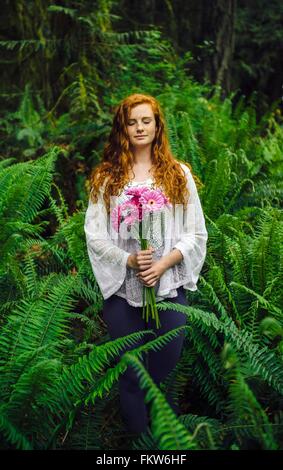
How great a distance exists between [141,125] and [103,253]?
1.82ft

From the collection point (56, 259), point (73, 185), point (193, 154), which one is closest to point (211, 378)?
point (56, 259)

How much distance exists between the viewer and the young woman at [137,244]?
2105 mm

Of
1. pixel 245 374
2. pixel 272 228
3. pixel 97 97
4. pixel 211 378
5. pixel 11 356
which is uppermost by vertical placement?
pixel 97 97

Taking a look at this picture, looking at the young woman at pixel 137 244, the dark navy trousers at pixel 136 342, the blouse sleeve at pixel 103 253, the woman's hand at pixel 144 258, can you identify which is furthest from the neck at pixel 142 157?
the dark navy trousers at pixel 136 342

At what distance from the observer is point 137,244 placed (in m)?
2.15

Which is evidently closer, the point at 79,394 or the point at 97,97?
the point at 79,394

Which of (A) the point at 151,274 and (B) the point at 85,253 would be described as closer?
(A) the point at 151,274

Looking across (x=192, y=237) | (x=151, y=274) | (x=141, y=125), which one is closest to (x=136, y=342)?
(x=151, y=274)

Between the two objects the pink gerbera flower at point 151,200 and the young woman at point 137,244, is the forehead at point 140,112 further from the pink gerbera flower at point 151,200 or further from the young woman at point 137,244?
the pink gerbera flower at point 151,200

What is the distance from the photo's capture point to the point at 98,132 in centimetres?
476

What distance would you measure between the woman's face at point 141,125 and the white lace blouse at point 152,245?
18cm

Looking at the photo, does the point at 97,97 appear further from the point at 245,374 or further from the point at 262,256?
the point at 245,374

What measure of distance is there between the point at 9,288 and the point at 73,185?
1.99 metres

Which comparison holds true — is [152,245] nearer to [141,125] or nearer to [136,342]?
[136,342]
